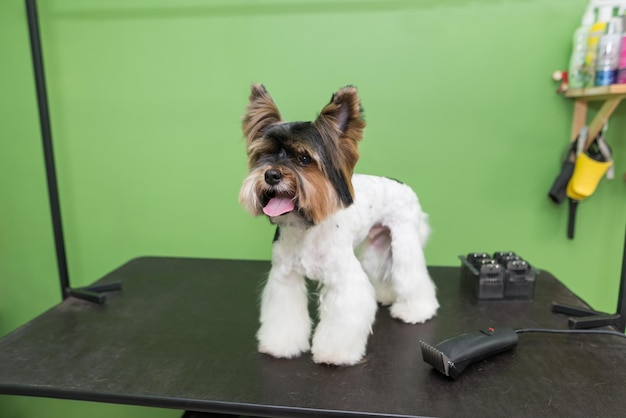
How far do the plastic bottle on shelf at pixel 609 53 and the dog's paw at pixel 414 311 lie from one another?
1.09 metres

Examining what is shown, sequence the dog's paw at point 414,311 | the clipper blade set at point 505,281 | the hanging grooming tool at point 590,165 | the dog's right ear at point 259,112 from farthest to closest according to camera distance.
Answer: the hanging grooming tool at point 590,165 → the clipper blade set at point 505,281 → the dog's paw at point 414,311 → the dog's right ear at point 259,112

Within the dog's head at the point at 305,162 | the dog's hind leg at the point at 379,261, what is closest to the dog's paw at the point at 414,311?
the dog's hind leg at the point at 379,261

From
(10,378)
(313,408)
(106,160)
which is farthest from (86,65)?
(313,408)

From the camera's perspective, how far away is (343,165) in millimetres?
1138

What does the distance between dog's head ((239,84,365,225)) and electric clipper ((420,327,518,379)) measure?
1.49ft

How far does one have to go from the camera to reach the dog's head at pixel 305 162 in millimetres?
1068

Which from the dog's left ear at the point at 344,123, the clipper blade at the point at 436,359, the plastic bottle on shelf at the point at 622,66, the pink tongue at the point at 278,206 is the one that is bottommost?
the clipper blade at the point at 436,359

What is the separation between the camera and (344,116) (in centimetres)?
112

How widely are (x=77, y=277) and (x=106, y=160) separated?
67 cm

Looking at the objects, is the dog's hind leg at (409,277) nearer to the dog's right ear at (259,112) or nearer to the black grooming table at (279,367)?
the black grooming table at (279,367)

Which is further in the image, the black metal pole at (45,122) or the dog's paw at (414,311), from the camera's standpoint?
the black metal pole at (45,122)

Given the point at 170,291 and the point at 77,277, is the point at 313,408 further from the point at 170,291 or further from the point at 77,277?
the point at 77,277

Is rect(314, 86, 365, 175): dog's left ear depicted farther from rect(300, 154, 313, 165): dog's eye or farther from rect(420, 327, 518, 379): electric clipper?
rect(420, 327, 518, 379): electric clipper

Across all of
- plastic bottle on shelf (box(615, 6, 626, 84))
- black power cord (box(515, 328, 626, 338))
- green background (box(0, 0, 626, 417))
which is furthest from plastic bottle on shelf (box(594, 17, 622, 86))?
black power cord (box(515, 328, 626, 338))
